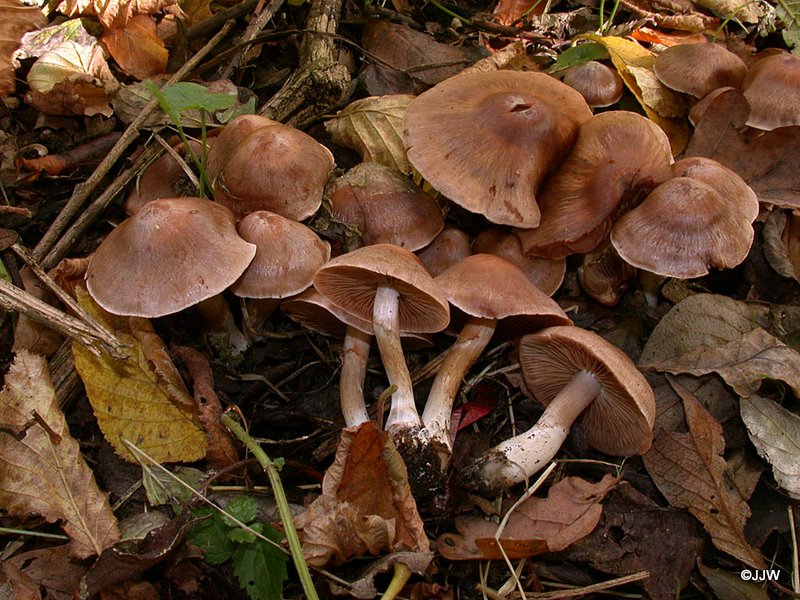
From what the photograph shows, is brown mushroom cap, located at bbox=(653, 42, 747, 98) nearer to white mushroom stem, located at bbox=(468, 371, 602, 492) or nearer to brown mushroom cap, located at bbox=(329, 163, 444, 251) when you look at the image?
brown mushroom cap, located at bbox=(329, 163, 444, 251)

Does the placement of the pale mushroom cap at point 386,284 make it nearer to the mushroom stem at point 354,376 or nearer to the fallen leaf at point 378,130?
the mushroom stem at point 354,376

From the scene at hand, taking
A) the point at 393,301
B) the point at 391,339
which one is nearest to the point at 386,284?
the point at 393,301

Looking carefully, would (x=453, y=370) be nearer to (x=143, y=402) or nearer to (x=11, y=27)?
(x=143, y=402)

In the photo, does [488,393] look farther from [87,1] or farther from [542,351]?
[87,1]

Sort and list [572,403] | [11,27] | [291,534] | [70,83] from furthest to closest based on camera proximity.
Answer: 1. [11,27]
2. [70,83]
3. [572,403]
4. [291,534]

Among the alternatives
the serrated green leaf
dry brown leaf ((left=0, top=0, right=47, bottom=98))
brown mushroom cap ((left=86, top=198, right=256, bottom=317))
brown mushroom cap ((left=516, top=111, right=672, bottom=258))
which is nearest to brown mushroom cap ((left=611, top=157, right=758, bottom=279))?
brown mushroom cap ((left=516, top=111, right=672, bottom=258))

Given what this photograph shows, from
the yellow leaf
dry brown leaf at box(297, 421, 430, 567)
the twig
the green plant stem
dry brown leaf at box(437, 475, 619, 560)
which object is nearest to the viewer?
the green plant stem
